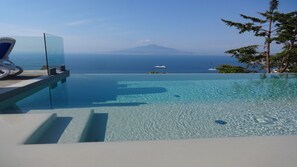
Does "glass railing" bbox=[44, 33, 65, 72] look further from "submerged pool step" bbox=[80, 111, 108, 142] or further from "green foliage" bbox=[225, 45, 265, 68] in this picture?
"green foliage" bbox=[225, 45, 265, 68]

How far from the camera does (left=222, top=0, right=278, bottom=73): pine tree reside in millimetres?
14096

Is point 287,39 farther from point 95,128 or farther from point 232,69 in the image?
point 95,128

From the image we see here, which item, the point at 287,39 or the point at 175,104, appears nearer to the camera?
the point at 175,104

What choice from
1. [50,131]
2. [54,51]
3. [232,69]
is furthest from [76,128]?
[232,69]

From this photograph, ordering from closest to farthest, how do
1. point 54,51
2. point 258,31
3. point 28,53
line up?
1. point 28,53
2. point 54,51
3. point 258,31

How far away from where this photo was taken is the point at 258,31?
14.3 meters

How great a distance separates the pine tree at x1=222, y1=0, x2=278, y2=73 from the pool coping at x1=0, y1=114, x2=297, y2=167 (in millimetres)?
12850

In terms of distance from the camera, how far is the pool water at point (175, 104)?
3.95 m

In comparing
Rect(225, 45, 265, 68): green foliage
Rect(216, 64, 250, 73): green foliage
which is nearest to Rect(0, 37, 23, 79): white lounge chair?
Rect(216, 64, 250, 73): green foliage

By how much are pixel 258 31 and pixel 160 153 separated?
14.0 meters

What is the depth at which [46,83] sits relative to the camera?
7719mm

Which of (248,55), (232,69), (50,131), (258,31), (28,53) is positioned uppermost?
(258,31)

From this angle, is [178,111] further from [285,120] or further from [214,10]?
[214,10]

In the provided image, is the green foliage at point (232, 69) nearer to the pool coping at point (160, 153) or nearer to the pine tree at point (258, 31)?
the pine tree at point (258, 31)
